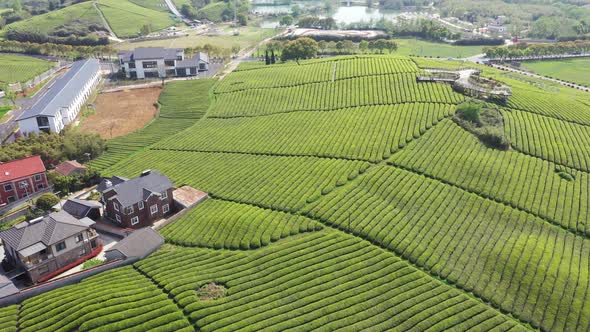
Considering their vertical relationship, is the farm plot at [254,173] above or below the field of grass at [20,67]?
below

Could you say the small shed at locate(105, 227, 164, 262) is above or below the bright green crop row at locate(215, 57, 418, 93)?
below

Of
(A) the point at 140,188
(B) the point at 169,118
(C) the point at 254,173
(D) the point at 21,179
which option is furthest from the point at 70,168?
(B) the point at 169,118

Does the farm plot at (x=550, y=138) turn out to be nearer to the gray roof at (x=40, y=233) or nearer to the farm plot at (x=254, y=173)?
the farm plot at (x=254, y=173)

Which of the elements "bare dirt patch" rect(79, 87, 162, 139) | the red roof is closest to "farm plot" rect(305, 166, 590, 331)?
the red roof

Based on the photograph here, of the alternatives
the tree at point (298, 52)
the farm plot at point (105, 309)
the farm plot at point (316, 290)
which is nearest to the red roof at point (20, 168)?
the farm plot at point (105, 309)

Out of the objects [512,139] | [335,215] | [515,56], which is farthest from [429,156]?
[515,56]

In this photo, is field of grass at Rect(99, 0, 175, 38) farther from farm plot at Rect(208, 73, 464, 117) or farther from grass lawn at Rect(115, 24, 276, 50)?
farm plot at Rect(208, 73, 464, 117)

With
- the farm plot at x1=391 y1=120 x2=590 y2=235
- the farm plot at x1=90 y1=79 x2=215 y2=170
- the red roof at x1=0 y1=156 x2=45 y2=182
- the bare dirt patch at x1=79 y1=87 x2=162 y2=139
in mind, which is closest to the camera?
the farm plot at x1=391 y1=120 x2=590 y2=235

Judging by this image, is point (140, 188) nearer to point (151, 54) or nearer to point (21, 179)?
point (21, 179)
